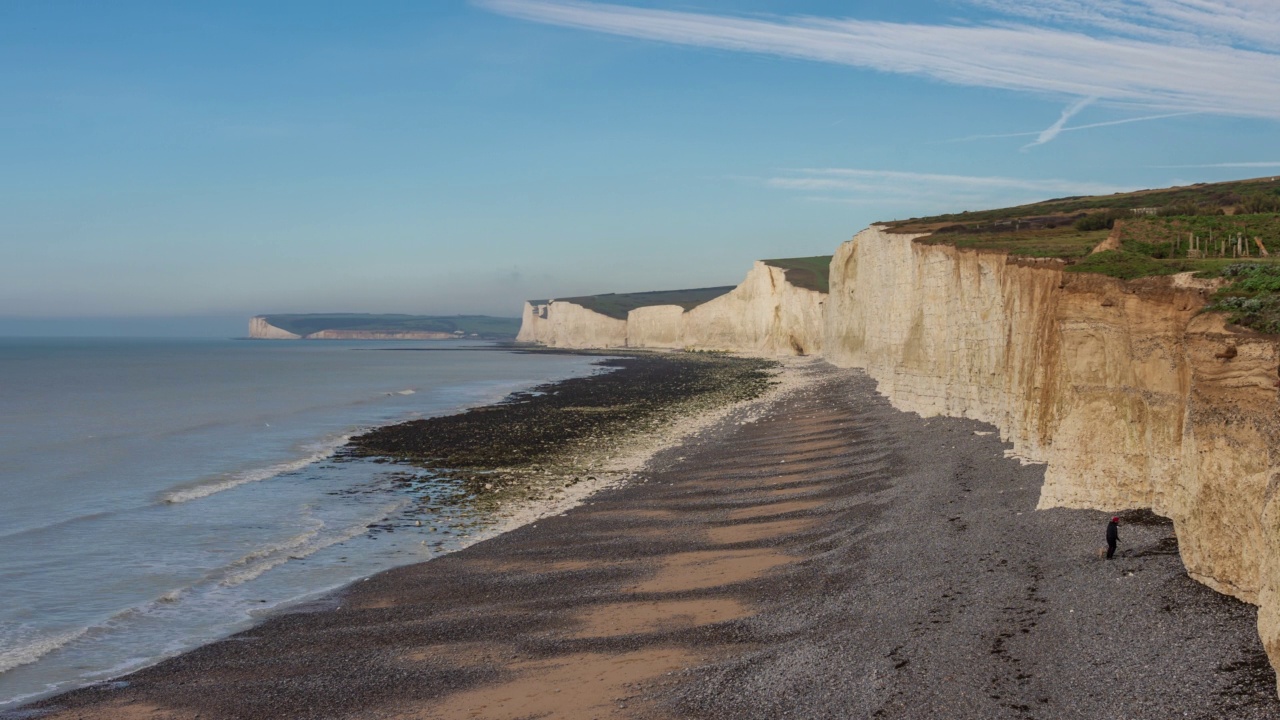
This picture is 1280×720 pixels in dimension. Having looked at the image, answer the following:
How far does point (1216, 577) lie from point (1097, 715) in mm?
2702

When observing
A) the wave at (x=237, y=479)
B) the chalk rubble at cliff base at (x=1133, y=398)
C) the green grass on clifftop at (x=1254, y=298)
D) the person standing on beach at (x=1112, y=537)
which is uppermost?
the green grass on clifftop at (x=1254, y=298)

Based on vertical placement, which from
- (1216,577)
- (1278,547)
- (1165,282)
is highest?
(1165,282)

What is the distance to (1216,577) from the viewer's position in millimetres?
9430

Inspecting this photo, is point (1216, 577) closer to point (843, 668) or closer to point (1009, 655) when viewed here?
point (1009, 655)

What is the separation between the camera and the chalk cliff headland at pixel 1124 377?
8.94 metres

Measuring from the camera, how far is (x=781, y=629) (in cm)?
1164

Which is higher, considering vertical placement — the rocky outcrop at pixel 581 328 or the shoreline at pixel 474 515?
the rocky outcrop at pixel 581 328

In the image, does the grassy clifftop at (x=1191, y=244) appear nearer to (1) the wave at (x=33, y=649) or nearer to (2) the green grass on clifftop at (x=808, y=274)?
(1) the wave at (x=33, y=649)

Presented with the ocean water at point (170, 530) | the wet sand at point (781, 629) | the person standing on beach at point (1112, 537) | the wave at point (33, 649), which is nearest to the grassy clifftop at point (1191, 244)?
the person standing on beach at point (1112, 537)

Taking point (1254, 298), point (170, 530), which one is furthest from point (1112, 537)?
point (170, 530)

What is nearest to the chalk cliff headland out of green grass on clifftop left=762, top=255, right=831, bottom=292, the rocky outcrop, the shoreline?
the shoreline

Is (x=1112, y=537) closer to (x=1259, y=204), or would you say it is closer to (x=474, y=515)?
(x=474, y=515)

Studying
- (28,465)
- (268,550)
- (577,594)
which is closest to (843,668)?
(577,594)

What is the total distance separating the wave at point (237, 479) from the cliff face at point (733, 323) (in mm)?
69682
